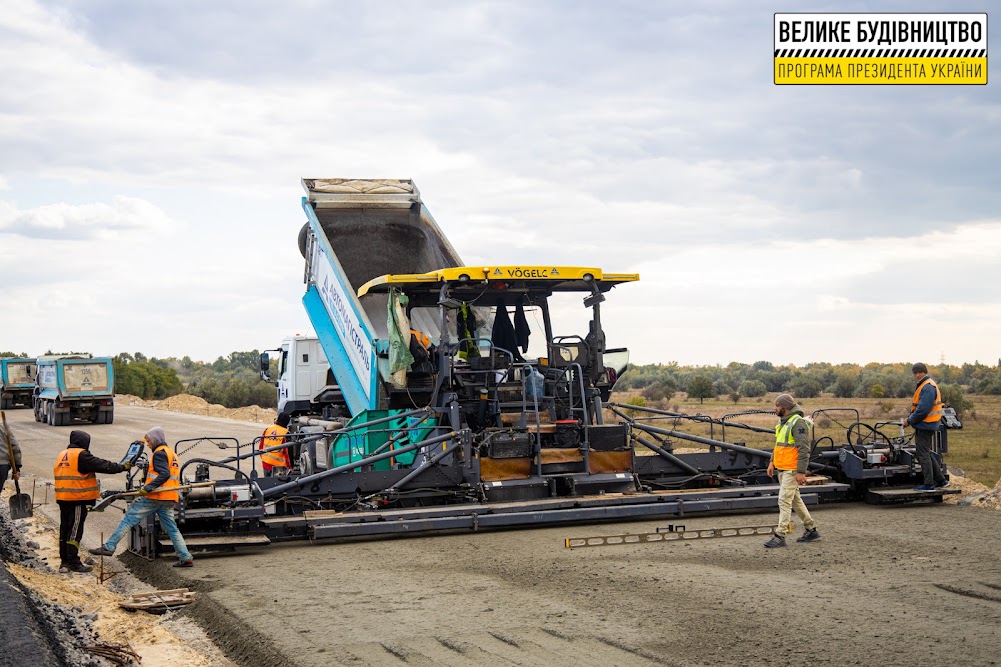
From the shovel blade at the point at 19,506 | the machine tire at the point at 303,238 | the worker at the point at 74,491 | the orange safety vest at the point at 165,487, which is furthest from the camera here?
the machine tire at the point at 303,238

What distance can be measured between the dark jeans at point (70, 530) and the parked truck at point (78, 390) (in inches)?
1185

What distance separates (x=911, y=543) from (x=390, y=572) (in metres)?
4.89

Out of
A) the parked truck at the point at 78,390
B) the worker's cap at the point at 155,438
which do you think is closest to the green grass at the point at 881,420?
the worker's cap at the point at 155,438

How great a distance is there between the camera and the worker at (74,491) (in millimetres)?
10719

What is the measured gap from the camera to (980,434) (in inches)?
1108

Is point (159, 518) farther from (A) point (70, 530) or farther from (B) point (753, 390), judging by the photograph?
(B) point (753, 390)

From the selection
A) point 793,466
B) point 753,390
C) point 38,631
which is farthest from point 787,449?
point 753,390

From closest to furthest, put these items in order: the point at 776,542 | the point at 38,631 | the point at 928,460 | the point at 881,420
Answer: the point at 38,631 < the point at 776,542 < the point at 928,460 < the point at 881,420

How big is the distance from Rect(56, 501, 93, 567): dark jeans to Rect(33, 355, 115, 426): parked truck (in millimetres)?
30095

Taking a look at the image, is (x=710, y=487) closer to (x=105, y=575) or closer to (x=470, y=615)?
(x=470, y=615)

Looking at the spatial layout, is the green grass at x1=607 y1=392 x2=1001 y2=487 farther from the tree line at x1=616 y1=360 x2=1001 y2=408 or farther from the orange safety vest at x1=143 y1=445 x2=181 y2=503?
the orange safety vest at x1=143 y1=445 x2=181 y2=503

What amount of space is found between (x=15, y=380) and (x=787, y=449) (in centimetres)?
4721

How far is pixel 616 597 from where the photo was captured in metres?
8.18

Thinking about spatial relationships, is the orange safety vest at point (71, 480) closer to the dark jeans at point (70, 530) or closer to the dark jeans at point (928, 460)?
the dark jeans at point (70, 530)
